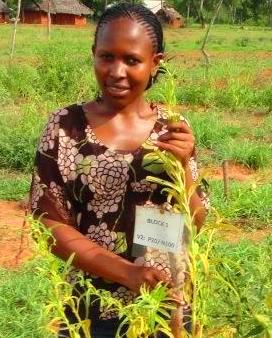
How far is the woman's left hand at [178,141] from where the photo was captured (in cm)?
118

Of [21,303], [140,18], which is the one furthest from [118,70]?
[21,303]

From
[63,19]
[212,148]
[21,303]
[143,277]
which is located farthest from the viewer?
[63,19]

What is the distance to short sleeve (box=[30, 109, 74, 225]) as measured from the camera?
53.8 inches

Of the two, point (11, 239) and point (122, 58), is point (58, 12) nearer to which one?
point (11, 239)

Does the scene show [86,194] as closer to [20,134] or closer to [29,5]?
[20,134]

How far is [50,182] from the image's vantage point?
1373mm

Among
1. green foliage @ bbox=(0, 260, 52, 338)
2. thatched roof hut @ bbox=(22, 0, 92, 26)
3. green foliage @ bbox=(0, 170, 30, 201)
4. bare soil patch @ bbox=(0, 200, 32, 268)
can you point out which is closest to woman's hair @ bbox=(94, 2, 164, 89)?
green foliage @ bbox=(0, 260, 52, 338)

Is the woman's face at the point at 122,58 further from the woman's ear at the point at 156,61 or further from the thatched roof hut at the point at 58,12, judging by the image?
the thatched roof hut at the point at 58,12

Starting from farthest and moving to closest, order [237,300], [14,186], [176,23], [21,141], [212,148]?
[176,23] → [212,148] → [21,141] → [14,186] → [237,300]

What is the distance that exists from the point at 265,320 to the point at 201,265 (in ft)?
0.56

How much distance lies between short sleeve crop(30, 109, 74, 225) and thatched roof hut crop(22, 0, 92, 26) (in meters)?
36.3

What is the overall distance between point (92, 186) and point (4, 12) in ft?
121

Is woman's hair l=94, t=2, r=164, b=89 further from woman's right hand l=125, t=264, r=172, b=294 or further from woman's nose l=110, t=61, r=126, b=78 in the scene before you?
woman's right hand l=125, t=264, r=172, b=294

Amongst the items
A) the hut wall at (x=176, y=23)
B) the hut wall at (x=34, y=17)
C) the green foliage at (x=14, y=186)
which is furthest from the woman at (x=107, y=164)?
the hut wall at (x=176, y=23)
